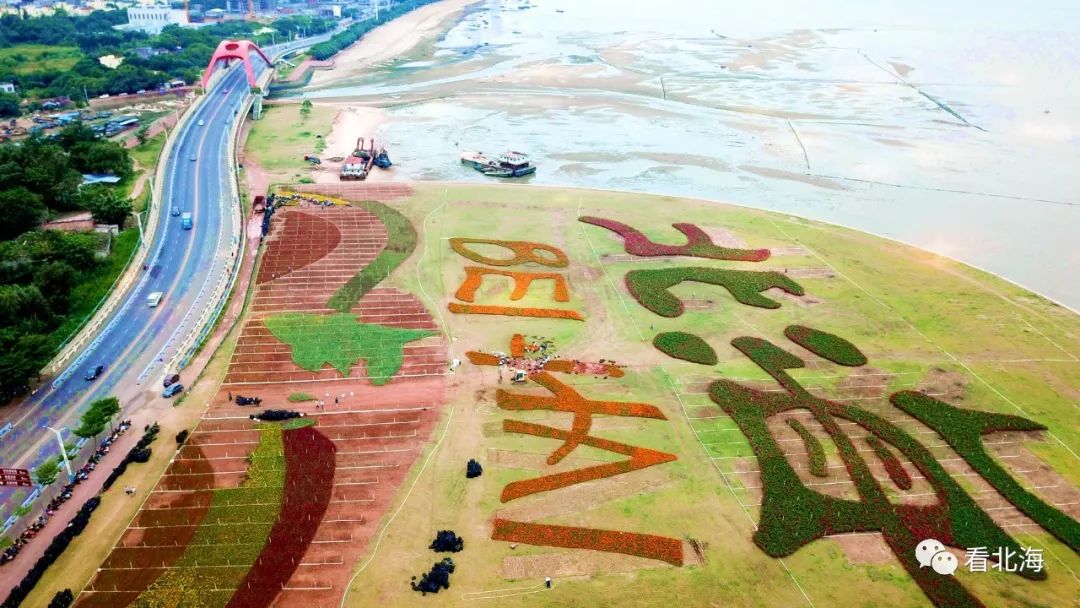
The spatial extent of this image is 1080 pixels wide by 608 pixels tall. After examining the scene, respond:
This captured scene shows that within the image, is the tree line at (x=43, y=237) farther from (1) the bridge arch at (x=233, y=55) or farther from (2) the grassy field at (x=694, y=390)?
(1) the bridge arch at (x=233, y=55)

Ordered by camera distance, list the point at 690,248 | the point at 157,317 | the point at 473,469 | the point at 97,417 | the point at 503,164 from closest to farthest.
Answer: the point at 473,469, the point at 97,417, the point at 157,317, the point at 690,248, the point at 503,164

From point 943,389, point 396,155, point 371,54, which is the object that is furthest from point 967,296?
point 371,54

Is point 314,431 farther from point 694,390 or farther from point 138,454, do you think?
point 694,390

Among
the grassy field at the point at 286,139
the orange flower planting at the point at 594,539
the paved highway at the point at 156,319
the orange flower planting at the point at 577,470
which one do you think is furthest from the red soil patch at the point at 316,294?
the grassy field at the point at 286,139

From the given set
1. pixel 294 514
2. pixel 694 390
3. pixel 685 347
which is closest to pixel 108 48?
pixel 685 347

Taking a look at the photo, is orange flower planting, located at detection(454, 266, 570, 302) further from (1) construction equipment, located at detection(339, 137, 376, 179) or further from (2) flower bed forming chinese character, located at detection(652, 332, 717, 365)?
(1) construction equipment, located at detection(339, 137, 376, 179)

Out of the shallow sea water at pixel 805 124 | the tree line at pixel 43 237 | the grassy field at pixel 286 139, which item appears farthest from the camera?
the grassy field at pixel 286 139
